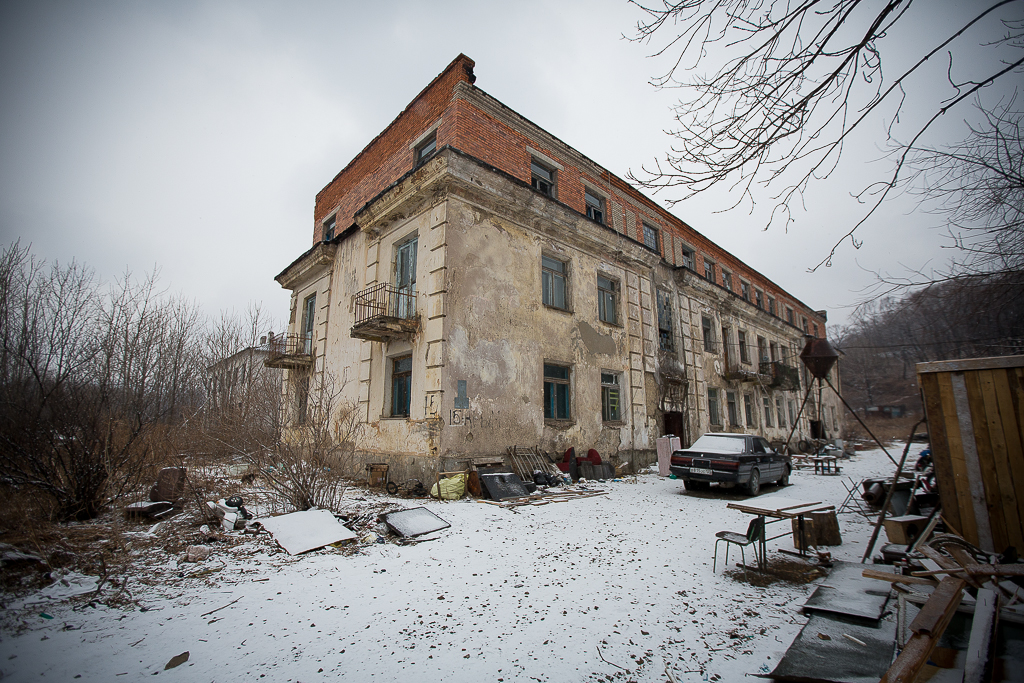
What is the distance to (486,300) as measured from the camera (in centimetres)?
1141

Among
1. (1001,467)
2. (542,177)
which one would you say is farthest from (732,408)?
(1001,467)

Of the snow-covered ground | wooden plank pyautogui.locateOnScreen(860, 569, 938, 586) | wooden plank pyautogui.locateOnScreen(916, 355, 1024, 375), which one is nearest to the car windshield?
the snow-covered ground

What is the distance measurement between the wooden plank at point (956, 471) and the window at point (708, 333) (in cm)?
1566

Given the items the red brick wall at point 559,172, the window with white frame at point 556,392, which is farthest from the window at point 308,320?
the window with white frame at point 556,392

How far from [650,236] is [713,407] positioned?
8544 millimetres

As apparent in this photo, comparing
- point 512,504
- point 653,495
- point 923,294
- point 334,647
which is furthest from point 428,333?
point 923,294

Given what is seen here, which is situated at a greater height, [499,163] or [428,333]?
[499,163]

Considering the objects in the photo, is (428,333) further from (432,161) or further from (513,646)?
(513,646)

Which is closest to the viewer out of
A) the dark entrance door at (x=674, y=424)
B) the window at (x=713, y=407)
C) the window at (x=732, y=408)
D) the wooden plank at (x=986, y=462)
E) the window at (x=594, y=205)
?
the wooden plank at (x=986, y=462)

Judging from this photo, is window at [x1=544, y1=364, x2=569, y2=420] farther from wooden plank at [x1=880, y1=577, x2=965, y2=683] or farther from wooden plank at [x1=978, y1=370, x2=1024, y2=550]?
wooden plank at [x1=880, y1=577, x2=965, y2=683]

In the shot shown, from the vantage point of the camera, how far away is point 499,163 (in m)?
12.2

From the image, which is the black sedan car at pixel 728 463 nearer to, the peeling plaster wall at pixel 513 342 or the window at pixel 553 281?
the peeling plaster wall at pixel 513 342

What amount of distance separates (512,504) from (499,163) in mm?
8950

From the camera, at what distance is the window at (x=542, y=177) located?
13.6 meters
